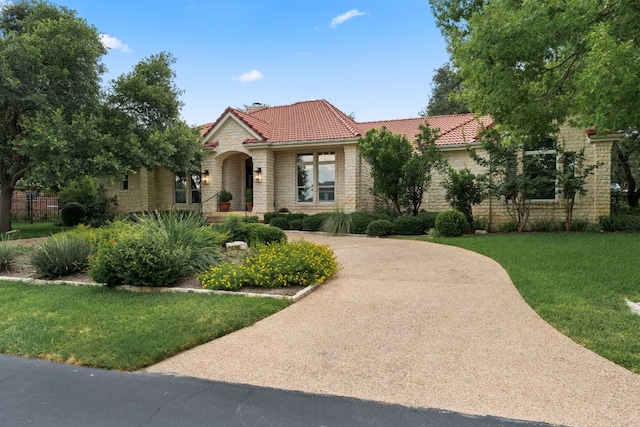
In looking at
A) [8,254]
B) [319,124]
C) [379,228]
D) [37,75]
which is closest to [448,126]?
[319,124]

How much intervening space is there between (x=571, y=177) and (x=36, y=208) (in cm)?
2953

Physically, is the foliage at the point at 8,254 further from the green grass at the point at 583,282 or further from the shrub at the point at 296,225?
the green grass at the point at 583,282

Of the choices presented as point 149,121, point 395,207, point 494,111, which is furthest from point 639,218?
point 149,121

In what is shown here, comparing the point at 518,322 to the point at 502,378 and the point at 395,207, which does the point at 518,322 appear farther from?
the point at 395,207

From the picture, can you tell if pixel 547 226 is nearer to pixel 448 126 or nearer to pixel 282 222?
pixel 448 126

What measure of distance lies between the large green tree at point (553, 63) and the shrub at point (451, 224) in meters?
5.78

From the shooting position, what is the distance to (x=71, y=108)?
14.0 metres

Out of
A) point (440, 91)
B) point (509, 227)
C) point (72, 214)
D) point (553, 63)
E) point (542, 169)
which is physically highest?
point (440, 91)

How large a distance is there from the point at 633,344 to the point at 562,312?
42.4 inches

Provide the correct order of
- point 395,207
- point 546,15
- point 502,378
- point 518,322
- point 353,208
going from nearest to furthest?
1. point 502,378
2. point 518,322
3. point 546,15
4. point 395,207
5. point 353,208

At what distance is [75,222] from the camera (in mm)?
20312

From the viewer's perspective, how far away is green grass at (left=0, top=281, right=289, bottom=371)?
3.88m

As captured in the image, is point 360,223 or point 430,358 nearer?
point 430,358

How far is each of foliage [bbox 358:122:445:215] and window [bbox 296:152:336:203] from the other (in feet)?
12.4
